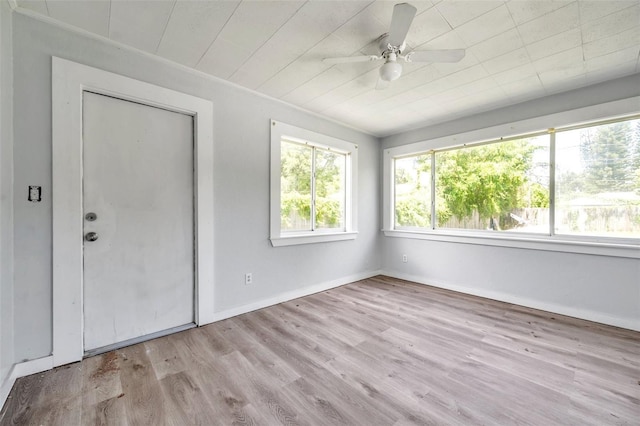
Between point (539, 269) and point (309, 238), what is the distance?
8.94 feet

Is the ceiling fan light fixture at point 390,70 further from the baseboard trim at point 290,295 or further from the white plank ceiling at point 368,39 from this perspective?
the baseboard trim at point 290,295

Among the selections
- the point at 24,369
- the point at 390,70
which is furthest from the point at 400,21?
the point at 24,369

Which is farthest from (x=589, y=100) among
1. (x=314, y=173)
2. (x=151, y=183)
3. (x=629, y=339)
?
(x=151, y=183)

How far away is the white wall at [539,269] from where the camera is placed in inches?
101

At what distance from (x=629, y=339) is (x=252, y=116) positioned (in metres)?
4.14

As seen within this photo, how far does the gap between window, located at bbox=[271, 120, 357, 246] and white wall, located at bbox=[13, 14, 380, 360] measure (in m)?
0.13

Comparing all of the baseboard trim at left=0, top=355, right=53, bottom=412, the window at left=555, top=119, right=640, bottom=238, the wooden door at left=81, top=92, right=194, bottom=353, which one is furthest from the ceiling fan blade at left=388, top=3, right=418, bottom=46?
the baseboard trim at left=0, top=355, right=53, bottom=412

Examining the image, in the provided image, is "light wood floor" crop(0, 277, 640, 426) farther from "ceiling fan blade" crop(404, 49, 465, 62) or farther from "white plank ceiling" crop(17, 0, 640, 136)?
"white plank ceiling" crop(17, 0, 640, 136)

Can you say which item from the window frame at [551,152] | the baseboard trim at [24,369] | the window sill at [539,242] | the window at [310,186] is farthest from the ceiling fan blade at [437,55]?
the baseboard trim at [24,369]

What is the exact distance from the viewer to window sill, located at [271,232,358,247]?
3138mm

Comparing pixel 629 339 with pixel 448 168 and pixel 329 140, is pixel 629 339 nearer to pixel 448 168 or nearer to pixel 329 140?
pixel 448 168

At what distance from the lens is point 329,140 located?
3.71m

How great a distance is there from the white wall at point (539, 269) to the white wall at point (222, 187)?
1027 millimetres

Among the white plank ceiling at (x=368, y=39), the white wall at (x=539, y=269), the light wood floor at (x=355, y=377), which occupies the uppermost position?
the white plank ceiling at (x=368, y=39)
